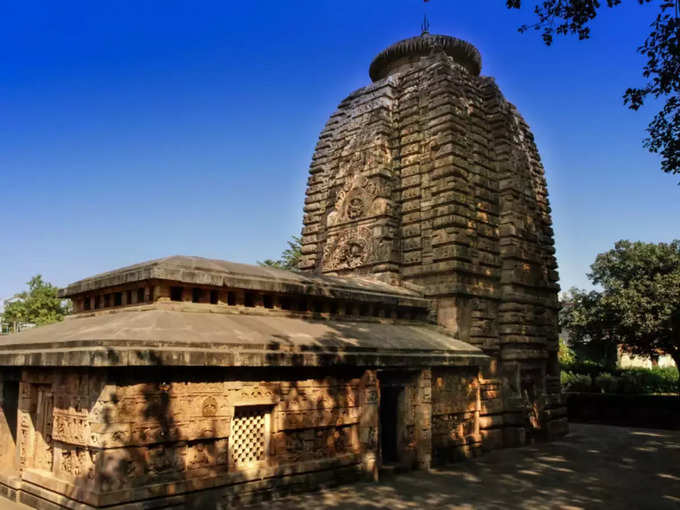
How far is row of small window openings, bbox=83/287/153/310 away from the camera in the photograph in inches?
405

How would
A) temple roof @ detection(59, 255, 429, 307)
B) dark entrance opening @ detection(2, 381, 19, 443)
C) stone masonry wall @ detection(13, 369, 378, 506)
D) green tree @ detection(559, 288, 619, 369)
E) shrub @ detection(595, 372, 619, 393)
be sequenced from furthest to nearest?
green tree @ detection(559, 288, 619, 369), shrub @ detection(595, 372, 619, 393), dark entrance opening @ detection(2, 381, 19, 443), temple roof @ detection(59, 255, 429, 307), stone masonry wall @ detection(13, 369, 378, 506)

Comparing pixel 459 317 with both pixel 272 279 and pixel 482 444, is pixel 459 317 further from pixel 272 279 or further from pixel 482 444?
pixel 272 279

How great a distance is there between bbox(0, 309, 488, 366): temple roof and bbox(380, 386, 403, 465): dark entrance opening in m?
1.20

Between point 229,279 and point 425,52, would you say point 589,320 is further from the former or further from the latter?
point 229,279

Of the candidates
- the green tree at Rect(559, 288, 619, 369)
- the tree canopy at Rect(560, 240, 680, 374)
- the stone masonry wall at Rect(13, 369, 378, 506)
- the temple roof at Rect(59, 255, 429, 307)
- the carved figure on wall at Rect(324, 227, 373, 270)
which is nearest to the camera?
the stone masonry wall at Rect(13, 369, 378, 506)

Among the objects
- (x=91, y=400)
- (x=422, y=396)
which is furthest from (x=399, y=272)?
(x=91, y=400)

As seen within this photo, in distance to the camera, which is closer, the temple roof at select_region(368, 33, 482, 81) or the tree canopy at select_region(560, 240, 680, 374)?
the temple roof at select_region(368, 33, 482, 81)

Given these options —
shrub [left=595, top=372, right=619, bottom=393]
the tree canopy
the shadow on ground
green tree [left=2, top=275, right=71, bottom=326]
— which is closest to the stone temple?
the shadow on ground

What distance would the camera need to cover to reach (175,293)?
10.1 metres

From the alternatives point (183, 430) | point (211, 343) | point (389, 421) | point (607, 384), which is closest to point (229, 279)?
point (211, 343)

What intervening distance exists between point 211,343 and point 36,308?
30.5m

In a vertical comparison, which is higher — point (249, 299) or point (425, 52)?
point (425, 52)

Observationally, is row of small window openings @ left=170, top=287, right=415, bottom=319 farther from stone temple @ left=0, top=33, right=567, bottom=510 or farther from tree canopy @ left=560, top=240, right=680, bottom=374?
tree canopy @ left=560, top=240, right=680, bottom=374

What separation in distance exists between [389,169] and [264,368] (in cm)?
896
